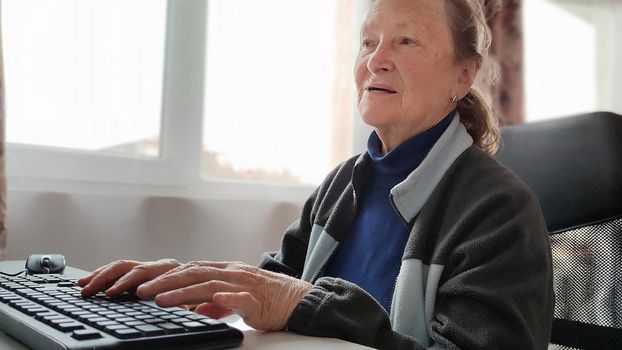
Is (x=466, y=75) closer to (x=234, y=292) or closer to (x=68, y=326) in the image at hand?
(x=234, y=292)

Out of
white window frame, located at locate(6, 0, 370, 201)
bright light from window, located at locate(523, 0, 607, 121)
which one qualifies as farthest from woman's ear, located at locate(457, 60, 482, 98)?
bright light from window, located at locate(523, 0, 607, 121)

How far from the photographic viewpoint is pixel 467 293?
87cm

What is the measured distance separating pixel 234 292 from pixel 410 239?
0.35 meters

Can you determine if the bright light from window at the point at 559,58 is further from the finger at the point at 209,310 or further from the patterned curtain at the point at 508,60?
the finger at the point at 209,310

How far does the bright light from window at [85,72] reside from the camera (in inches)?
69.7

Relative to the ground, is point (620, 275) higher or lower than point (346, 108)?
lower

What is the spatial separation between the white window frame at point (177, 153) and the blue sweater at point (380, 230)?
0.90 metres

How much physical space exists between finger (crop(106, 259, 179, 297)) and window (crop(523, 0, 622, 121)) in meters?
2.50

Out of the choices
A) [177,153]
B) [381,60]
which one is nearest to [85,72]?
[177,153]

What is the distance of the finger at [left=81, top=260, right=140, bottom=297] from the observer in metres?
0.82

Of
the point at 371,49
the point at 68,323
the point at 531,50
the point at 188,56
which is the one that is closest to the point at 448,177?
the point at 371,49

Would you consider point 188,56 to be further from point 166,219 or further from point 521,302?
point 521,302

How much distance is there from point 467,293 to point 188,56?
1449mm

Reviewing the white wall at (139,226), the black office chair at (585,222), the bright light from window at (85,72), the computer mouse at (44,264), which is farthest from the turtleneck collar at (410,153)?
the bright light from window at (85,72)
